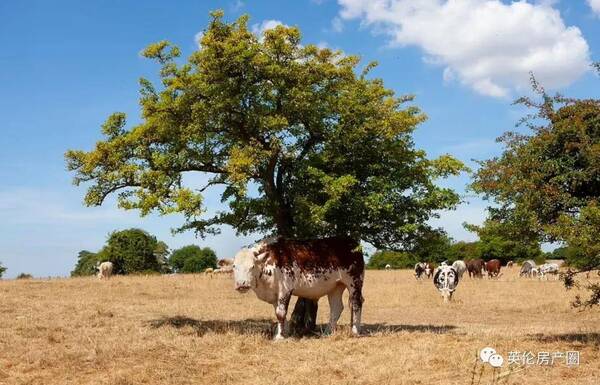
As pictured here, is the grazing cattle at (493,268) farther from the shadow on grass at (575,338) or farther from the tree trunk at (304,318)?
the tree trunk at (304,318)

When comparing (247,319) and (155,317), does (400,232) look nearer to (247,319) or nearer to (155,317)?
(247,319)

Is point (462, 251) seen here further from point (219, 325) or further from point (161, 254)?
point (219, 325)

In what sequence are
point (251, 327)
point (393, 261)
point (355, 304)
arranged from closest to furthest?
1. point (355, 304)
2. point (251, 327)
3. point (393, 261)

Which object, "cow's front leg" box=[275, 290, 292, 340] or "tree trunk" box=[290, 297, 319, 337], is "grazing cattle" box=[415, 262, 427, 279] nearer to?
"tree trunk" box=[290, 297, 319, 337]

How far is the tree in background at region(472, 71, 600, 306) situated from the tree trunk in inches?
267

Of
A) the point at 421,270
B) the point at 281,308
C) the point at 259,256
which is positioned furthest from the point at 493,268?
the point at 259,256

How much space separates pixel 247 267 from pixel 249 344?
2.10 m

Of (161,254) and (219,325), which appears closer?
(219,325)

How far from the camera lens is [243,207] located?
19.0 m

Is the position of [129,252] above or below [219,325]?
above

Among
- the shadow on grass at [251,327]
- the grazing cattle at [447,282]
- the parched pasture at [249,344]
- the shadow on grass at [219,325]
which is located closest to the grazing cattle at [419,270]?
the grazing cattle at [447,282]

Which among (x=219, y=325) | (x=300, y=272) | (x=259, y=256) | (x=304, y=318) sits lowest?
(x=219, y=325)

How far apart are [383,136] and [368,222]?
2673mm

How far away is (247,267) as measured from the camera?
16.8 m
